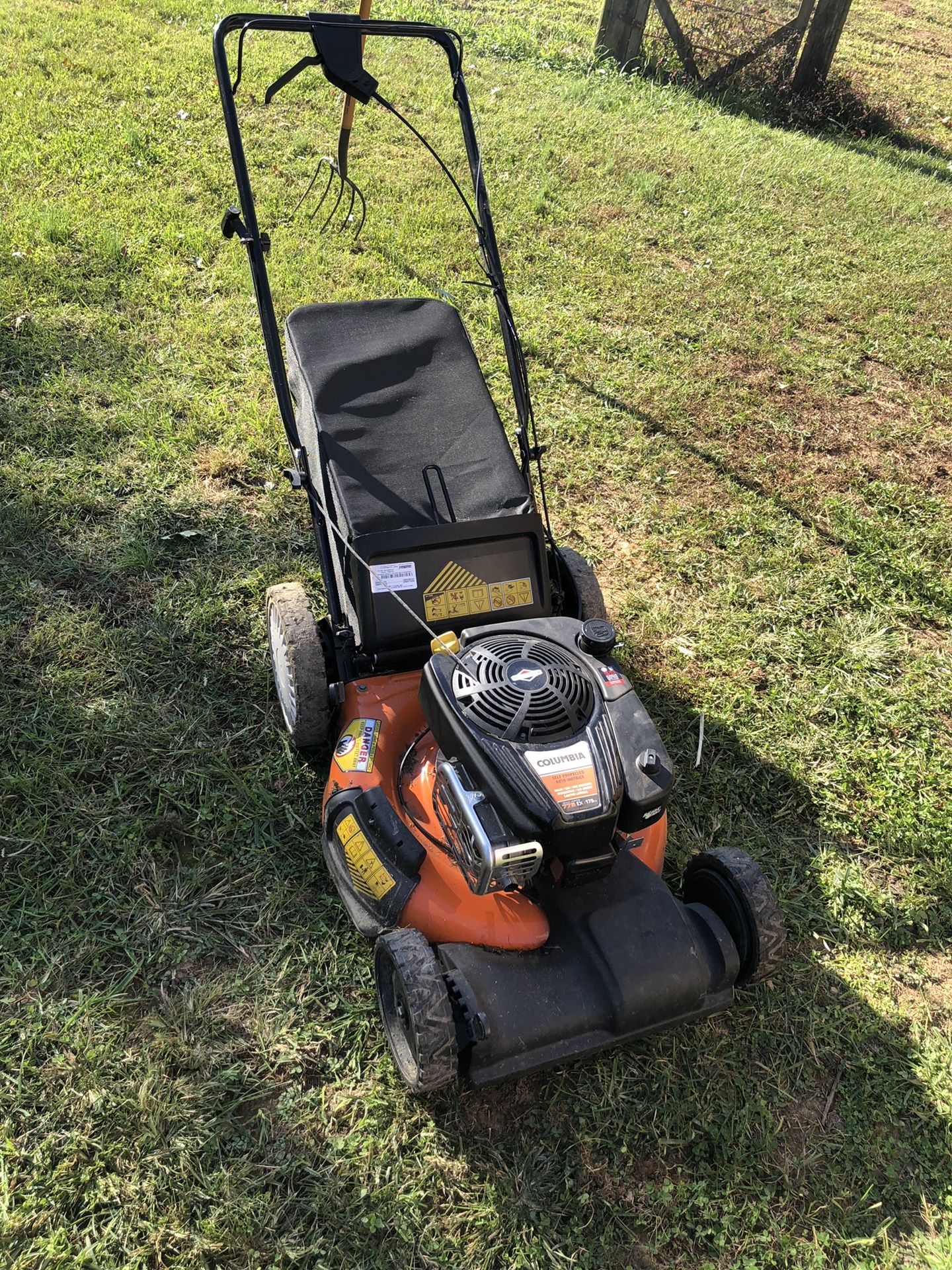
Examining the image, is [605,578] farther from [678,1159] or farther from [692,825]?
[678,1159]

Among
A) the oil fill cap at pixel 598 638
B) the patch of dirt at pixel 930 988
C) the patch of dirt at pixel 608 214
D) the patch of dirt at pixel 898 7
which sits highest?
the patch of dirt at pixel 898 7

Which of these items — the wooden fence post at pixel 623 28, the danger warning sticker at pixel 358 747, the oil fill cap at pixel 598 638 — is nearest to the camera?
the oil fill cap at pixel 598 638

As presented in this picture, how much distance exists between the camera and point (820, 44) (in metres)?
8.26

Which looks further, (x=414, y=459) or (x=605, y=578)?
(x=605, y=578)

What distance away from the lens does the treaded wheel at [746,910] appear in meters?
2.23

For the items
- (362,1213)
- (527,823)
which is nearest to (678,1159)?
(362,1213)

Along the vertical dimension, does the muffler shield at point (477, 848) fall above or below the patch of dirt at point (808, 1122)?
above

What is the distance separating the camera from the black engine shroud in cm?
Answer: 200

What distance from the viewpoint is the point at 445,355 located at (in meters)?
3.19

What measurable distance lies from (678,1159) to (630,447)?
306 cm

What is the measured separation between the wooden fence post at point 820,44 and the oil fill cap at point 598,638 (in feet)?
26.5

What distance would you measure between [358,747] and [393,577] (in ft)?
1.54

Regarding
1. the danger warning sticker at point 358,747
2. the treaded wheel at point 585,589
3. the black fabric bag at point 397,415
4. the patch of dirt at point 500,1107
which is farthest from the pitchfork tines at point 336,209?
the patch of dirt at point 500,1107

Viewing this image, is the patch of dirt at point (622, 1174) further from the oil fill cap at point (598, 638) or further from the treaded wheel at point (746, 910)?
the oil fill cap at point (598, 638)
